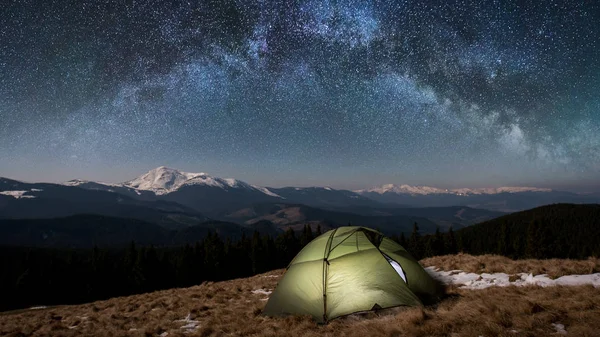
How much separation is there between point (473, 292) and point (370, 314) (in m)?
4.46

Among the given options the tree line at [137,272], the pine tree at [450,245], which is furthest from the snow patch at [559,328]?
the pine tree at [450,245]

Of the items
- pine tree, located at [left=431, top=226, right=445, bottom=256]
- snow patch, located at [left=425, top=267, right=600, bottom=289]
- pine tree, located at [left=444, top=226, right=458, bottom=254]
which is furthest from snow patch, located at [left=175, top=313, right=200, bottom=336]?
pine tree, located at [left=444, top=226, right=458, bottom=254]

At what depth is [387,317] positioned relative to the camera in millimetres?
8805

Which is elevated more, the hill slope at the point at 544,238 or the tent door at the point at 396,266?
the tent door at the point at 396,266

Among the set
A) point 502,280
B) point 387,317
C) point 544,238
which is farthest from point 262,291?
point 544,238

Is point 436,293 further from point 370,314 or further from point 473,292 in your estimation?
point 370,314

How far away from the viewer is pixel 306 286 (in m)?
10.8

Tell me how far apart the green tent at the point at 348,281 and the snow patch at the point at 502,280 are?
6.26ft

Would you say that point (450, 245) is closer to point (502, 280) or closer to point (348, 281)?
point (502, 280)

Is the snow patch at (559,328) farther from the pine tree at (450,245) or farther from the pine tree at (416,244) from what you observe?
the pine tree at (450,245)

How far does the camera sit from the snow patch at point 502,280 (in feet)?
31.5

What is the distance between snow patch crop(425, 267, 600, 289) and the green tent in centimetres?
191

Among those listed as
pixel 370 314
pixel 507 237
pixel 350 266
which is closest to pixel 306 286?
pixel 350 266

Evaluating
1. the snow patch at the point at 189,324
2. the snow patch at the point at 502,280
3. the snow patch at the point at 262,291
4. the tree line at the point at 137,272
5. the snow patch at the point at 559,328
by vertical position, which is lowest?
the tree line at the point at 137,272
